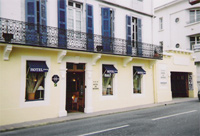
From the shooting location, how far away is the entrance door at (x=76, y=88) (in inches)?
499

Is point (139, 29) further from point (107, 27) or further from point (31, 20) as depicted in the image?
point (31, 20)

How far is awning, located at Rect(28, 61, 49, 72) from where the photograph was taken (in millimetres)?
10108

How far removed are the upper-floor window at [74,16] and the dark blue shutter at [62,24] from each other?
2.19ft

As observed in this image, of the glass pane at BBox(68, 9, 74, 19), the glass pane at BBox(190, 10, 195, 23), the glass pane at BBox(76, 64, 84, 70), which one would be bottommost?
the glass pane at BBox(76, 64, 84, 70)

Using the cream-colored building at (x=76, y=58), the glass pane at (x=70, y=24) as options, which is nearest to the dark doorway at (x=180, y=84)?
the cream-colored building at (x=76, y=58)

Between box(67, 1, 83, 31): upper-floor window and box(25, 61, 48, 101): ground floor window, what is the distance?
10.6 ft

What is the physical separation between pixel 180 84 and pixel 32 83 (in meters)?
16.8

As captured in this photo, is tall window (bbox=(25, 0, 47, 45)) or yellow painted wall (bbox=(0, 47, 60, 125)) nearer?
yellow painted wall (bbox=(0, 47, 60, 125))

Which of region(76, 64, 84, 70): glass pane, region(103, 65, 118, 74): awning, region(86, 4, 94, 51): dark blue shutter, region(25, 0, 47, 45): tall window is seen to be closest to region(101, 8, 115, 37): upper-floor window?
region(86, 4, 94, 51): dark blue shutter

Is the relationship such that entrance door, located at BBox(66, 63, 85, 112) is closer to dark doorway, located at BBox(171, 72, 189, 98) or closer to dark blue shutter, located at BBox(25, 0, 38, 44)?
dark blue shutter, located at BBox(25, 0, 38, 44)

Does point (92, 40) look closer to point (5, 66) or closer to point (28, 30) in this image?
point (28, 30)

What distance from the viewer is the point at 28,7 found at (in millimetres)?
10398

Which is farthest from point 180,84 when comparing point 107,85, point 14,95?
point 14,95

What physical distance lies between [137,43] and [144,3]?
403cm
